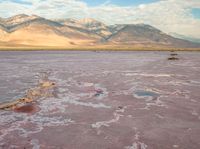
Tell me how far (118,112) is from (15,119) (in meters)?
7.45

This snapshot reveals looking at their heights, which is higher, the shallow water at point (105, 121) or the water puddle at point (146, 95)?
the shallow water at point (105, 121)

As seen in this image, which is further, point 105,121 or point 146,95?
point 146,95

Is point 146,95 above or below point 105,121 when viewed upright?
below

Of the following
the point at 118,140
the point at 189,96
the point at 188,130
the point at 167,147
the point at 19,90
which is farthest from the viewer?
the point at 19,90

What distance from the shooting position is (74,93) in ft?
95.8

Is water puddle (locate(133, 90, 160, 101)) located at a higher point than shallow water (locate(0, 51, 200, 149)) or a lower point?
lower

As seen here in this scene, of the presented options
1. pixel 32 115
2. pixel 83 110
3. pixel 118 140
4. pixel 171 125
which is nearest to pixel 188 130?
pixel 171 125

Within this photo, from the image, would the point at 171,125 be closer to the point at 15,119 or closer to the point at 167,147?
the point at 167,147

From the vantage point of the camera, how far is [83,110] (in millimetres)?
22141

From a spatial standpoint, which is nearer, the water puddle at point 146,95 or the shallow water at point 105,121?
the shallow water at point 105,121

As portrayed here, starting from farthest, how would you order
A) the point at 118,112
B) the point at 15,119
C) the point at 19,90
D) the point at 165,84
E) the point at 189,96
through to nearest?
the point at 165,84 < the point at 19,90 < the point at 189,96 < the point at 118,112 < the point at 15,119

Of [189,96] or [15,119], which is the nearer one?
[15,119]

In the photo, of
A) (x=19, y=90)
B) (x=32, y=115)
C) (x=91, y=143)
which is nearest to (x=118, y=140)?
(x=91, y=143)

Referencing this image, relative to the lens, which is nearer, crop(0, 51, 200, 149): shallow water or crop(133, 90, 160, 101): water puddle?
crop(0, 51, 200, 149): shallow water
